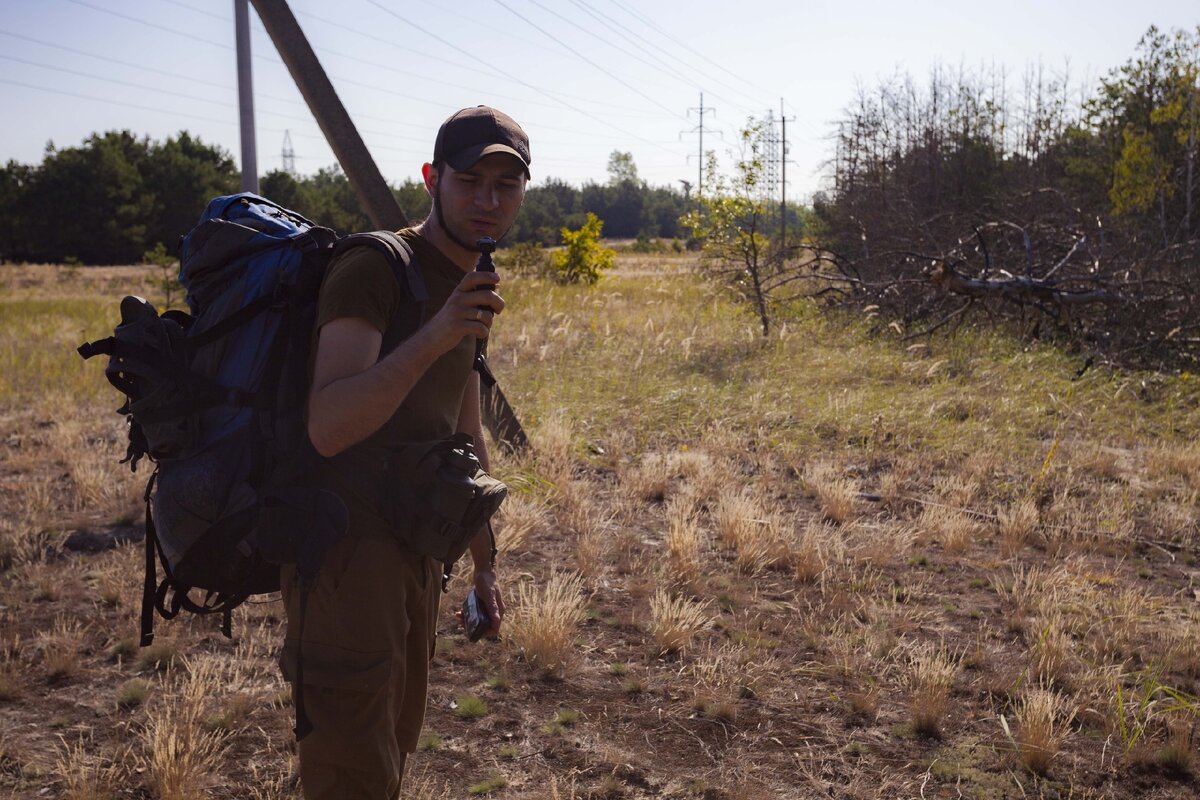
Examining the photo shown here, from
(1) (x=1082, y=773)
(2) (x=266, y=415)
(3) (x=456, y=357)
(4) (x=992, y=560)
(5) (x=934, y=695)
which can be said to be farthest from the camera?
(4) (x=992, y=560)

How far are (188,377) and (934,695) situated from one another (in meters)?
2.80

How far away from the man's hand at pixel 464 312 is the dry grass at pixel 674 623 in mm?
2580

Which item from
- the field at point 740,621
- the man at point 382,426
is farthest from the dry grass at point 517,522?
the man at point 382,426

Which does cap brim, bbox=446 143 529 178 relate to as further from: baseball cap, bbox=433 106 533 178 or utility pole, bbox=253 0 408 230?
utility pole, bbox=253 0 408 230

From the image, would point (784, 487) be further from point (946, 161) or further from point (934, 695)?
point (946, 161)

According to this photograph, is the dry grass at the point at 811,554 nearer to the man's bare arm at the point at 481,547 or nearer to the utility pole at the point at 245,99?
the man's bare arm at the point at 481,547

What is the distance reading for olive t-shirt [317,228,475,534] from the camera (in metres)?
1.73

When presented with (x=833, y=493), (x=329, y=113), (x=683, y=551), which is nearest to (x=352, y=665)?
(x=683, y=551)

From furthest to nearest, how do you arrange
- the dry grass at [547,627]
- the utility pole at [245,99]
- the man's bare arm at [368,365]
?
the utility pole at [245,99], the dry grass at [547,627], the man's bare arm at [368,365]

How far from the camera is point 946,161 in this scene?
61.4 ft

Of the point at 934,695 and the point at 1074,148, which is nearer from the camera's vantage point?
the point at 934,695

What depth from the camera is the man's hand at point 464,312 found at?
1691mm

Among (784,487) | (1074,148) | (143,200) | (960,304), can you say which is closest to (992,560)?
(784,487)

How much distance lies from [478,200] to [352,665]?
0.98 meters
